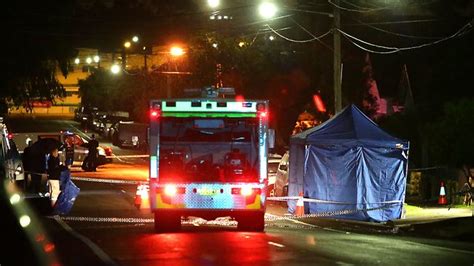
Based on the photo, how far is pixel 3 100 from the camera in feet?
108

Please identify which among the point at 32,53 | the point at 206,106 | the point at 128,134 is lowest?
the point at 206,106

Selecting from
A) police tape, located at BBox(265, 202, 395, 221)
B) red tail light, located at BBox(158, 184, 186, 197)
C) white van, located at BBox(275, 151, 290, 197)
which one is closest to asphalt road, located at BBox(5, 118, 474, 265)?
red tail light, located at BBox(158, 184, 186, 197)

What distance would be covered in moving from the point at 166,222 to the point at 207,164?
1.52 m

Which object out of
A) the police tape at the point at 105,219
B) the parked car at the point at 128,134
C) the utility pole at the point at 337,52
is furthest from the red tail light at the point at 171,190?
the parked car at the point at 128,134

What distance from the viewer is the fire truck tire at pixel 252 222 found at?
18297 mm

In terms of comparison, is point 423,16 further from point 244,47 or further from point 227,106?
point 227,106

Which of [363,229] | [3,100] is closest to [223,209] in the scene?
[363,229]

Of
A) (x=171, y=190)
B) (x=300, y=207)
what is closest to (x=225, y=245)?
(x=171, y=190)

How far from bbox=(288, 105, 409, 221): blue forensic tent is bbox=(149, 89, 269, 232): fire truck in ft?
21.6

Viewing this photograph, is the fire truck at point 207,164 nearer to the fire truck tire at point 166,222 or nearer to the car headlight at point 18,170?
the fire truck tire at point 166,222

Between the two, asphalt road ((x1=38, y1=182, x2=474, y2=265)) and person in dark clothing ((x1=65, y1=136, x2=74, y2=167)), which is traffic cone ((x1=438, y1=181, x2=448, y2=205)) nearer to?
asphalt road ((x1=38, y1=182, x2=474, y2=265))

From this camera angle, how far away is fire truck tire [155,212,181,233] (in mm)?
18078

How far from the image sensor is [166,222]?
18.2 m

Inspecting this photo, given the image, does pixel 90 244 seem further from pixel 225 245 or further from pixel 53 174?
pixel 53 174
